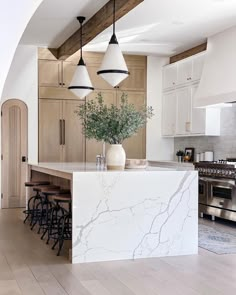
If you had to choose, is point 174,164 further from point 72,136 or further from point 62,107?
point 62,107

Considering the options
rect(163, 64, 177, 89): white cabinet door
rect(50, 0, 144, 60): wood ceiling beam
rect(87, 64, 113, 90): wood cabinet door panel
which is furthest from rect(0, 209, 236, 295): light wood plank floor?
rect(163, 64, 177, 89): white cabinet door

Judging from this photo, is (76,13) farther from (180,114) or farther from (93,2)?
(180,114)

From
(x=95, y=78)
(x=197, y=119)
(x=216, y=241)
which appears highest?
(x=95, y=78)

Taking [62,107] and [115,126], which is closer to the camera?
[115,126]

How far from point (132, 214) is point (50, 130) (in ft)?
14.2

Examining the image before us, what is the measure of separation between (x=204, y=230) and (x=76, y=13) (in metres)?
3.46

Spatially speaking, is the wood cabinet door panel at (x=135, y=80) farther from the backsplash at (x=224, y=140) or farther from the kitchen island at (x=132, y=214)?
the kitchen island at (x=132, y=214)

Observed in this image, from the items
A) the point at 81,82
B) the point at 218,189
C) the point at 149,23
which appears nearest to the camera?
the point at 81,82

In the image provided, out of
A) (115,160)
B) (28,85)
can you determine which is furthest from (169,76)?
(115,160)

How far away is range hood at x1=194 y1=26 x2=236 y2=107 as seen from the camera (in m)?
6.36

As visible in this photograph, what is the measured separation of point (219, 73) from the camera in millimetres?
6684

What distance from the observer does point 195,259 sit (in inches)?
165

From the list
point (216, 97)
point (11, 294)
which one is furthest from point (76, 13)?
point (11, 294)

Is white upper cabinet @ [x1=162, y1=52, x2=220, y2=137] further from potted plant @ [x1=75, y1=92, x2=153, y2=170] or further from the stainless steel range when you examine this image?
potted plant @ [x1=75, y1=92, x2=153, y2=170]
